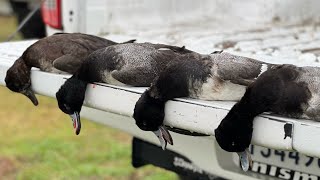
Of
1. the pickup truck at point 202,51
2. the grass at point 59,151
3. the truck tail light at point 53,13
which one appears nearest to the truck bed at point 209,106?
the pickup truck at point 202,51

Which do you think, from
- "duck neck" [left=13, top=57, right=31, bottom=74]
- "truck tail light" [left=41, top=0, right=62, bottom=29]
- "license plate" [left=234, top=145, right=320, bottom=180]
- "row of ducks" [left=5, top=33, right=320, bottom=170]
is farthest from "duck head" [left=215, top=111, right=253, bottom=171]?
"truck tail light" [left=41, top=0, right=62, bottom=29]

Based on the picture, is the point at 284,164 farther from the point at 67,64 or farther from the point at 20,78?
the point at 20,78

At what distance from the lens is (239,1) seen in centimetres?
491

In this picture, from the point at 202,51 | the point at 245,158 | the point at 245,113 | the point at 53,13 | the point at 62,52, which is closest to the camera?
the point at 245,113

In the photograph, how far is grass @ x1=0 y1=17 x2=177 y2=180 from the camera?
5496mm

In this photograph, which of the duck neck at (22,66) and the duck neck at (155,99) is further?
the duck neck at (22,66)

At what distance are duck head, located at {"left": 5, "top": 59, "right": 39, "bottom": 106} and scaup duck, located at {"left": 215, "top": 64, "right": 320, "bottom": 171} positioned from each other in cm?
116

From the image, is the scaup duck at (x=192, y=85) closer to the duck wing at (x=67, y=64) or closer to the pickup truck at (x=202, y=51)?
the pickup truck at (x=202, y=51)

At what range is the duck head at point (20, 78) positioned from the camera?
3.21 m

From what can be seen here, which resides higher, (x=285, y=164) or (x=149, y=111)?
(x=149, y=111)

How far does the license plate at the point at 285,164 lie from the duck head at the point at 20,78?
3.28ft

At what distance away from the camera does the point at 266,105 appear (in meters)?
2.34

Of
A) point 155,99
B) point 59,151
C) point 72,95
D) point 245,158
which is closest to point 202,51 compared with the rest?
point 72,95

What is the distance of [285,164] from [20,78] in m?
1.24
